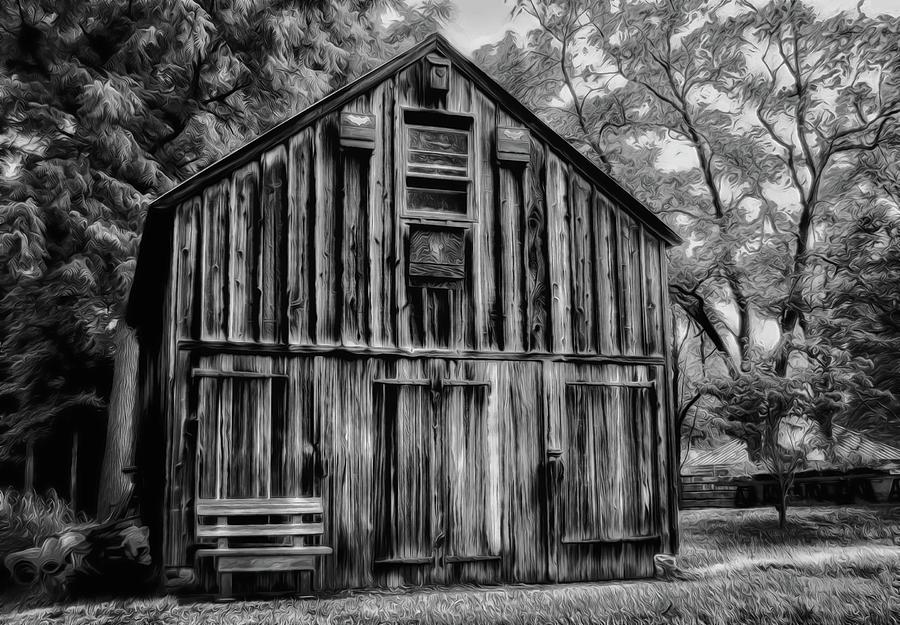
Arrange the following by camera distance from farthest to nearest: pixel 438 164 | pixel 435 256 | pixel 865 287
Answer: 1. pixel 865 287
2. pixel 438 164
3. pixel 435 256

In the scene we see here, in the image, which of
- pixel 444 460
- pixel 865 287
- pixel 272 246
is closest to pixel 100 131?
pixel 272 246

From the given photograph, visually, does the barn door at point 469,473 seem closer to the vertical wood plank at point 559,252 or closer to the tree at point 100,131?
the vertical wood plank at point 559,252

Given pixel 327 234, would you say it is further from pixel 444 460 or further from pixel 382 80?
pixel 444 460

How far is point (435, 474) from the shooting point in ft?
42.9

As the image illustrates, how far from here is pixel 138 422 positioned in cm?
1972

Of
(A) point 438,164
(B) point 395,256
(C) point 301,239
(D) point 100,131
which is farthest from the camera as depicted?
(D) point 100,131

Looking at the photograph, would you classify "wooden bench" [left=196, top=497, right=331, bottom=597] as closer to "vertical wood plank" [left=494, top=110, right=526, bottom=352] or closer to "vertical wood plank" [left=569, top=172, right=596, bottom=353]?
"vertical wood plank" [left=494, top=110, right=526, bottom=352]

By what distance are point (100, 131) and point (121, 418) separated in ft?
19.4

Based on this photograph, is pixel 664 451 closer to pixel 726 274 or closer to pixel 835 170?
pixel 726 274

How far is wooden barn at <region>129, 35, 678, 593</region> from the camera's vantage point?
12219 mm

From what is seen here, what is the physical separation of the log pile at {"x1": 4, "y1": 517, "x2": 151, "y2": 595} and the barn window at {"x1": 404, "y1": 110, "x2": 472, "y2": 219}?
6063 mm

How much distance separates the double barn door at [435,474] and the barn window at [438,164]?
2.60 metres

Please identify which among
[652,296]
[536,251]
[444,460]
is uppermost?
[536,251]

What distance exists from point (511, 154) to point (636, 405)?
428 centimetres
